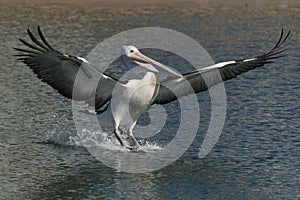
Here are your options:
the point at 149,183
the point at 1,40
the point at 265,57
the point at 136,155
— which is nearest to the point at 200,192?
the point at 149,183

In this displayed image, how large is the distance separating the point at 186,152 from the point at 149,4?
59.4ft

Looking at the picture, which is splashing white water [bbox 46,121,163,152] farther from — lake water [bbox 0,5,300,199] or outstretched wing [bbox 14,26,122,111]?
outstretched wing [bbox 14,26,122,111]

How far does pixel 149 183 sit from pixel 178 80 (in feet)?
6.18

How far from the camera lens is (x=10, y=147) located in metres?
11.3

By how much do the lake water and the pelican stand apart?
0.76 meters

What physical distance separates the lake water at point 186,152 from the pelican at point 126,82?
760mm

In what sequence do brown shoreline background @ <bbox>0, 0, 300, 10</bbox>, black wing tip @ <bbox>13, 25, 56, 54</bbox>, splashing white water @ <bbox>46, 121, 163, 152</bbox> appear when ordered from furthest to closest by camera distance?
brown shoreline background @ <bbox>0, 0, 300, 10</bbox> < splashing white water @ <bbox>46, 121, 163, 152</bbox> < black wing tip @ <bbox>13, 25, 56, 54</bbox>

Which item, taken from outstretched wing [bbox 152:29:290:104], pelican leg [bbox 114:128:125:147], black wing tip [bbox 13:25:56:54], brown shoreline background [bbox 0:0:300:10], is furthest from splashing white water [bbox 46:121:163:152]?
brown shoreline background [bbox 0:0:300:10]

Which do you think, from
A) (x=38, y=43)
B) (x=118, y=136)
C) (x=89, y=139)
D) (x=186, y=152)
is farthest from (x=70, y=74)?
(x=186, y=152)

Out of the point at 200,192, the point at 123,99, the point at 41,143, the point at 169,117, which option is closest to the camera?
the point at 200,192

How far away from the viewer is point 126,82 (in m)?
10.8

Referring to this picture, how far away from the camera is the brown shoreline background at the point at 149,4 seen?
28312 millimetres

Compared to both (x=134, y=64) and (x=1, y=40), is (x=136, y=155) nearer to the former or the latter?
(x=134, y=64)

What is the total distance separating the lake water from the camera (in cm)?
933
